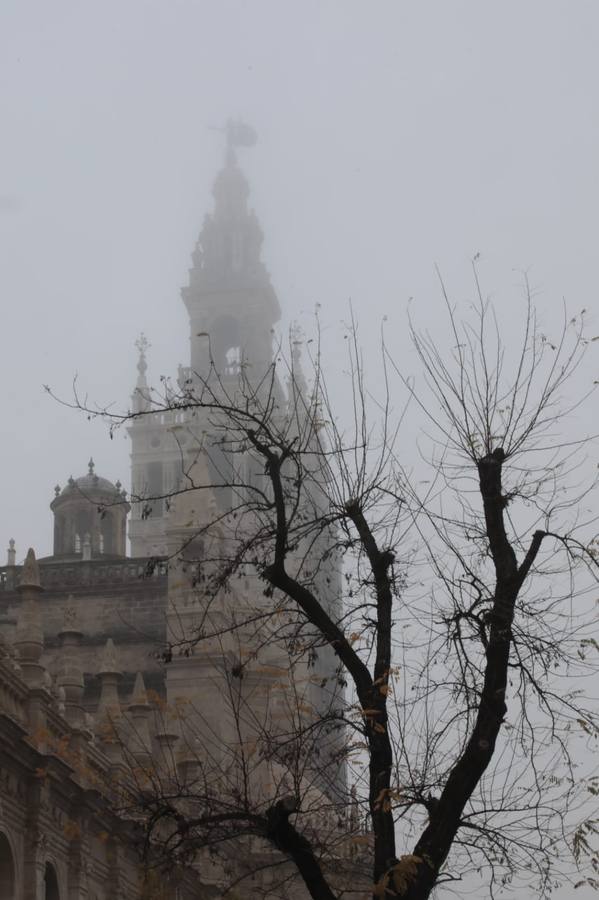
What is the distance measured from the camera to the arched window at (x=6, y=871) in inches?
937

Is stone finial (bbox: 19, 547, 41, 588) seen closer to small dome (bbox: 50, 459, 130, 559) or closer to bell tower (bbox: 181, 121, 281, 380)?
small dome (bbox: 50, 459, 130, 559)

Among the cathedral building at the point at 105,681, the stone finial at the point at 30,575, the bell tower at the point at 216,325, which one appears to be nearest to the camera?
the cathedral building at the point at 105,681

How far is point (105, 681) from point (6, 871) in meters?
5.98

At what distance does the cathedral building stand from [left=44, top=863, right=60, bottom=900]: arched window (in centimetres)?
3

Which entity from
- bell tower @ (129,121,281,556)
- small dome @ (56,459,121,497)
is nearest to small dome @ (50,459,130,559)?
small dome @ (56,459,121,497)

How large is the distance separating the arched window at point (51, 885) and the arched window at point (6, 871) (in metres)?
2.27

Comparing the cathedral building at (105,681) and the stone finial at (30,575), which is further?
the stone finial at (30,575)

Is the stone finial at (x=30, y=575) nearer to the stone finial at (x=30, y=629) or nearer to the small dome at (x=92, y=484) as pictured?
the stone finial at (x=30, y=629)

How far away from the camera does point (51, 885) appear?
26.6m

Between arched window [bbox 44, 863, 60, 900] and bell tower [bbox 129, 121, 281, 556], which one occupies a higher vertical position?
bell tower [bbox 129, 121, 281, 556]

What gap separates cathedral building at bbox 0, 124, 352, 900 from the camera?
2370 cm

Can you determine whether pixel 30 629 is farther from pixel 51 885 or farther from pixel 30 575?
pixel 51 885

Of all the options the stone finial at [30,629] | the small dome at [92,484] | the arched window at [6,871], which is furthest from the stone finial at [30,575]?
the small dome at [92,484]

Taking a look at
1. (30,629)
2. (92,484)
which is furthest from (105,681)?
(92,484)
